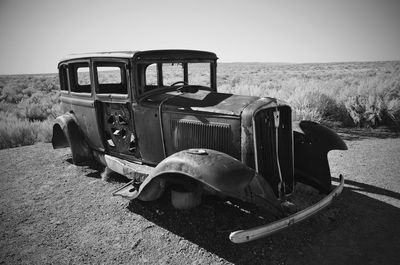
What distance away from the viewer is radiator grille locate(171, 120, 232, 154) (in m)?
3.16

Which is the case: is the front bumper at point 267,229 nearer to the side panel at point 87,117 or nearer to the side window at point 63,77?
the side panel at point 87,117

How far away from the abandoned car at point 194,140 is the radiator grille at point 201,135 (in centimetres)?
1

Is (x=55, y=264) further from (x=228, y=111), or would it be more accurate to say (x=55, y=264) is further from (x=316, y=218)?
(x=316, y=218)

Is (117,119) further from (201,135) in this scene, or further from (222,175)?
(222,175)

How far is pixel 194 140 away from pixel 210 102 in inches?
21.1

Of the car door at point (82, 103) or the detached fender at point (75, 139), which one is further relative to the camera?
the detached fender at point (75, 139)

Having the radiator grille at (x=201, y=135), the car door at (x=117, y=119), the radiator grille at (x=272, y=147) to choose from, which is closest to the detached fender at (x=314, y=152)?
the radiator grille at (x=272, y=147)

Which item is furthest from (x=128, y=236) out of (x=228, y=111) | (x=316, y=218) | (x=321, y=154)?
(x=321, y=154)

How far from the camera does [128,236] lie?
3.16 metres

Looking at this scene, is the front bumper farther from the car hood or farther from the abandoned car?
the car hood

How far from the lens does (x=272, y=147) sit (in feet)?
10.4

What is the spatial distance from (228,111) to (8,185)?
4.03 metres

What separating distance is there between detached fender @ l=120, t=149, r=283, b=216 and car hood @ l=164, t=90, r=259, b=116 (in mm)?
647

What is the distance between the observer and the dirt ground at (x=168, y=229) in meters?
2.81
